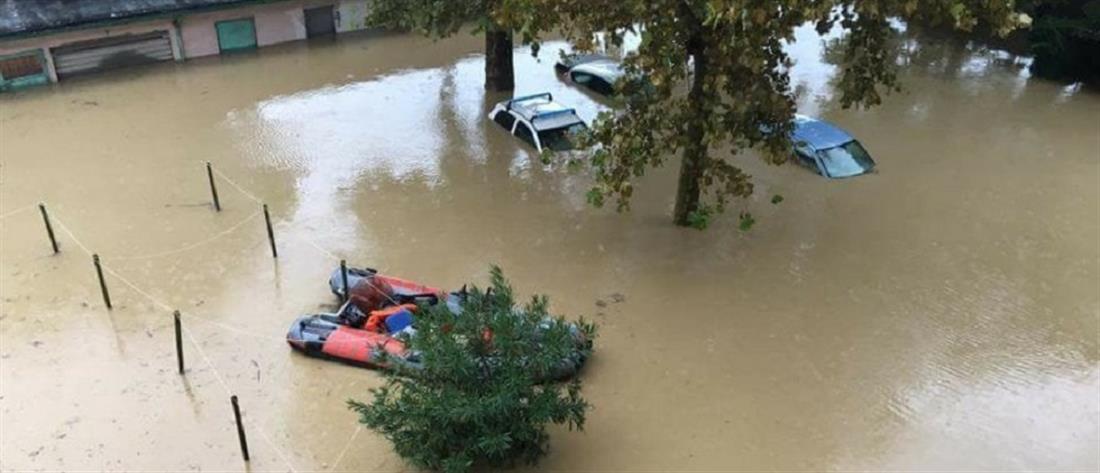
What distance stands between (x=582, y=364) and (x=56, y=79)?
1948 centimetres

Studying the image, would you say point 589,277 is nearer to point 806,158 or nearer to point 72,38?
point 806,158

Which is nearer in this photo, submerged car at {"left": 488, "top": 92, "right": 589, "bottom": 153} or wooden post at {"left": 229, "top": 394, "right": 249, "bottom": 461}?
wooden post at {"left": 229, "top": 394, "right": 249, "bottom": 461}

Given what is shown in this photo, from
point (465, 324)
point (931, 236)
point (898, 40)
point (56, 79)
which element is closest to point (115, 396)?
point (465, 324)

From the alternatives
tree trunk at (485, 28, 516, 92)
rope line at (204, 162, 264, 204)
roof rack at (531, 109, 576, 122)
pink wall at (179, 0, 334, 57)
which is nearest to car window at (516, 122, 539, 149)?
roof rack at (531, 109, 576, 122)

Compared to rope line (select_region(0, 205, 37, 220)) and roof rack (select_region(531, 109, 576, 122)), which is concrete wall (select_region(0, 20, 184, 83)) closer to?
rope line (select_region(0, 205, 37, 220))

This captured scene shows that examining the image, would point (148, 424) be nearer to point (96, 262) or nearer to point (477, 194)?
point (96, 262)

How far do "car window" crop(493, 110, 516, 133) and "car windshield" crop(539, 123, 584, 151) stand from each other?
117cm

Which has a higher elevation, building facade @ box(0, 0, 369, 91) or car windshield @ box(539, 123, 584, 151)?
building facade @ box(0, 0, 369, 91)

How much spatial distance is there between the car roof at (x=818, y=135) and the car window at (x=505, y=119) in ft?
21.1

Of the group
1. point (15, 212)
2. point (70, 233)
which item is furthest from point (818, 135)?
point (15, 212)

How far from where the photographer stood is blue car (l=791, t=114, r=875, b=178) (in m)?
16.9

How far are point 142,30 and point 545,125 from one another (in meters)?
13.7

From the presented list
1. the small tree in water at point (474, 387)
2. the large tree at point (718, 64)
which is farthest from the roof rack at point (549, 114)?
the small tree in water at point (474, 387)

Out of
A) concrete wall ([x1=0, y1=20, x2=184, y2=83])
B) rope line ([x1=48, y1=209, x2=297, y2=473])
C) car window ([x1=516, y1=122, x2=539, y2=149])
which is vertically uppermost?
concrete wall ([x1=0, y1=20, x2=184, y2=83])
